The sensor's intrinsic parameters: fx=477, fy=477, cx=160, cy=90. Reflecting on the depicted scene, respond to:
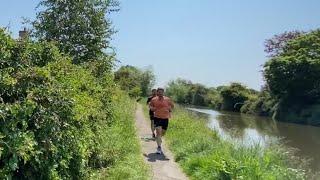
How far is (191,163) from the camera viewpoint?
11117 millimetres

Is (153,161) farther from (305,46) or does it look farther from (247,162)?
(305,46)

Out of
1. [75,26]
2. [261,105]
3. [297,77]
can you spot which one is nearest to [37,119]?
[75,26]

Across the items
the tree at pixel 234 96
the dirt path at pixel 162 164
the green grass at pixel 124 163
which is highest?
the tree at pixel 234 96

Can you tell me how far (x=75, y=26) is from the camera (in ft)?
57.8

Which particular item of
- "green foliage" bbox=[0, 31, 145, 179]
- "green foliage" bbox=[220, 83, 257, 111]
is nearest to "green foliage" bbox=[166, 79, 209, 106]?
"green foliage" bbox=[220, 83, 257, 111]

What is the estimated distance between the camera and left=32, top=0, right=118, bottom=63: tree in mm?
17438

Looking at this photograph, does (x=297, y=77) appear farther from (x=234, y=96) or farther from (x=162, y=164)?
(x=162, y=164)

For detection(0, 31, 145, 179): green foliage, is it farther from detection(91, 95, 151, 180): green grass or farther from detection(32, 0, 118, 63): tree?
detection(32, 0, 118, 63): tree

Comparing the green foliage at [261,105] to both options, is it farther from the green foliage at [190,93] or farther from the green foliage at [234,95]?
the green foliage at [190,93]

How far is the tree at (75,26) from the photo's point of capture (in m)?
17.4

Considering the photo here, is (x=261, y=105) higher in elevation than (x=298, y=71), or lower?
lower

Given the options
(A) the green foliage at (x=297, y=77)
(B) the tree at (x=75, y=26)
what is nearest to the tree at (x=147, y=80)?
(A) the green foliage at (x=297, y=77)

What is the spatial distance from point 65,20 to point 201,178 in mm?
9903

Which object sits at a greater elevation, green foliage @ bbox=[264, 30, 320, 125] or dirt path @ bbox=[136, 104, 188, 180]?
green foliage @ bbox=[264, 30, 320, 125]
